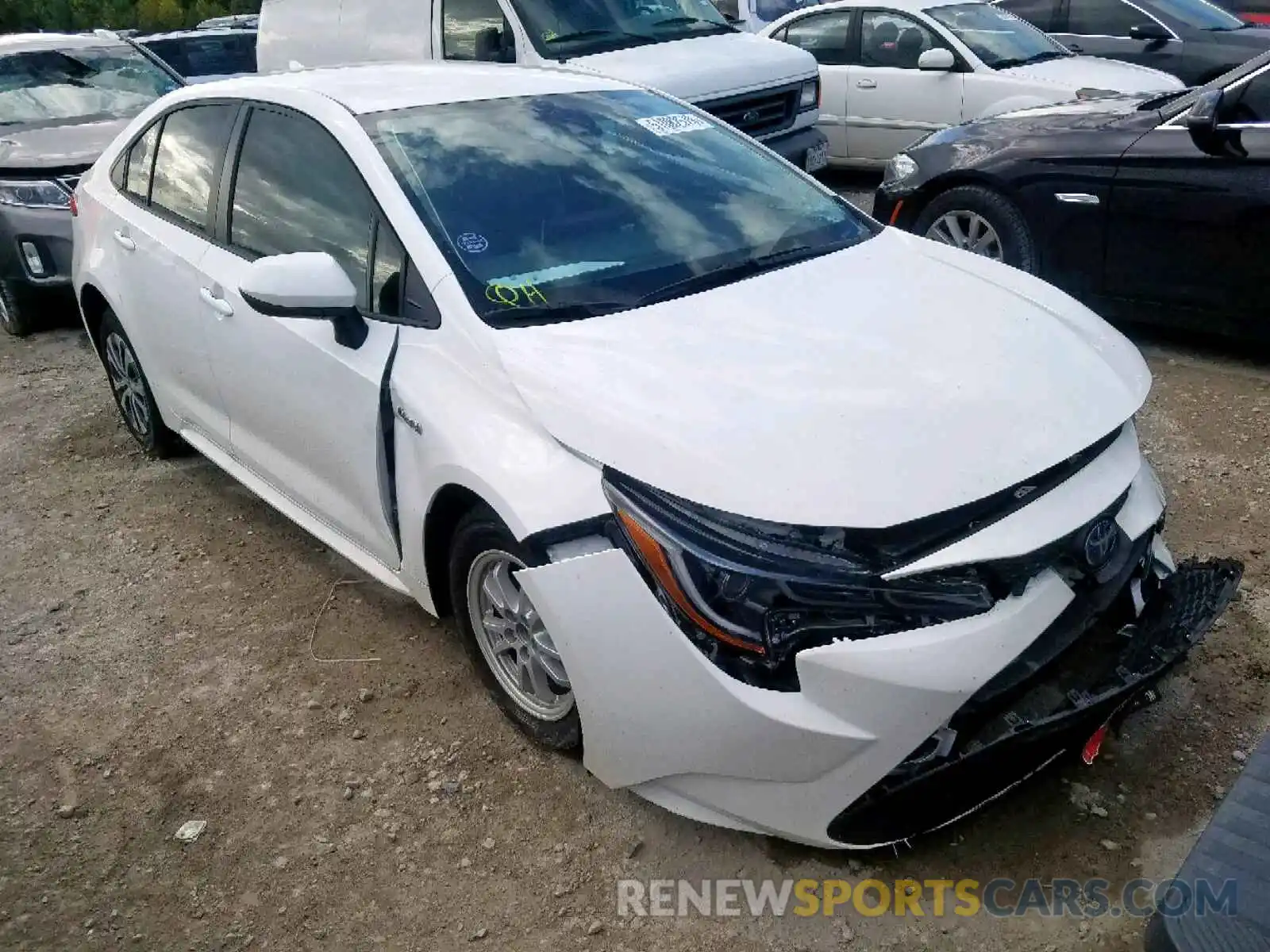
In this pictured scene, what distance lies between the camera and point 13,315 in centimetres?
728

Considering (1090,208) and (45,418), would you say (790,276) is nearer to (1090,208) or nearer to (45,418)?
(1090,208)

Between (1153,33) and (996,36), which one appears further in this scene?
(1153,33)

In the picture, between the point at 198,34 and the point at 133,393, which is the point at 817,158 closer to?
the point at 133,393

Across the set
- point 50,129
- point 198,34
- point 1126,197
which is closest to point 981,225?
point 1126,197

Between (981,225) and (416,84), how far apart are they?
3.22 metres

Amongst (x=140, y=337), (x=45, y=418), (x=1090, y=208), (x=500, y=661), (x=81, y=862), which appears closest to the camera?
(x=81, y=862)

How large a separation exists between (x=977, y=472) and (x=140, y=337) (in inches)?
136

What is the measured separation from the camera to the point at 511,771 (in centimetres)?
308

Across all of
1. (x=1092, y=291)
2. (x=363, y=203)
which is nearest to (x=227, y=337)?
(x=363, y=203)

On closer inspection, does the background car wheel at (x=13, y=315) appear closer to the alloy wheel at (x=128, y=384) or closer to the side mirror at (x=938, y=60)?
the alloy wheel at (x=128, y=384)

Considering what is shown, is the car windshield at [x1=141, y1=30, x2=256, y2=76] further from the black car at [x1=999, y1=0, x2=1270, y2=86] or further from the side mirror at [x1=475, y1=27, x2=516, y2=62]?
the black car at [x1=999, y1=0, x2=1270, y2=86]

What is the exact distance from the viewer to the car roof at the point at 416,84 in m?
3.63

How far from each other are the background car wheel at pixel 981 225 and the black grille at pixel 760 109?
6.10 ft

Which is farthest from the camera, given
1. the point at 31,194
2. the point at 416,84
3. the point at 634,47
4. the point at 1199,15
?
the point at 1199,15
